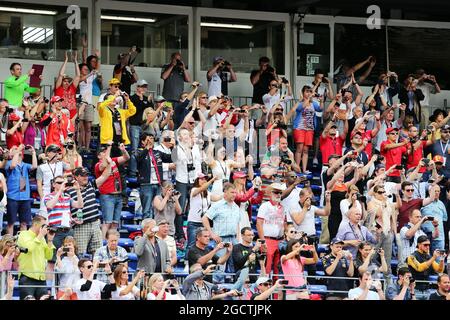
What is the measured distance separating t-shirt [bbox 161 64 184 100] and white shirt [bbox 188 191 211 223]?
480cm

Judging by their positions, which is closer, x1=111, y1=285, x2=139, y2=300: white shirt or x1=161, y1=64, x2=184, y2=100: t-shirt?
x1=111, y1=285, x2=139, y2=300: white shirt

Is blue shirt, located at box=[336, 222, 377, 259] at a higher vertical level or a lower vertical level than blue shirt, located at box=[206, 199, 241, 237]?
lower

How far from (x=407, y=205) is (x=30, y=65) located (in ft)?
25.3

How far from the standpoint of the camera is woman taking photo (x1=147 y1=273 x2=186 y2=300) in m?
16.4

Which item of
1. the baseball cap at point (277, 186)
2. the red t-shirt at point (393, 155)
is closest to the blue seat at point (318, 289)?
the baseball cap at point (277, 186)

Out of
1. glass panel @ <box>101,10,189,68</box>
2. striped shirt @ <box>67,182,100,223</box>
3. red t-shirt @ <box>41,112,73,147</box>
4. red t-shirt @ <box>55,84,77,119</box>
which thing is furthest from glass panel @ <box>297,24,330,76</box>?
striped shirt @ <box>67,182,100,223</box>

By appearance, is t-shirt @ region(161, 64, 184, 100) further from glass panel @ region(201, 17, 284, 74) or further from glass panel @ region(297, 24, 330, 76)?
glass panel @ region(297, 24, 330, 76)

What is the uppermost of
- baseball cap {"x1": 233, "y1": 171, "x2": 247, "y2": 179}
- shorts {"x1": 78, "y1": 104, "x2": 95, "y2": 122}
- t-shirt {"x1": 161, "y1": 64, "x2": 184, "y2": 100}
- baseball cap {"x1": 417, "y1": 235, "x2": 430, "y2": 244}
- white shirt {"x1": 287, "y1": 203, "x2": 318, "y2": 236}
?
t-shirt {"x1": 161, "y1": 64, "x2": 184, "y2": 100}

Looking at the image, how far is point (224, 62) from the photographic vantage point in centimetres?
2464

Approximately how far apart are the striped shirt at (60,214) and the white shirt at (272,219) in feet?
8.84

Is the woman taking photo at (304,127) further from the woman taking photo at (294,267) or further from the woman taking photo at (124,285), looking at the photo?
the woman taking photo at (124,285)
